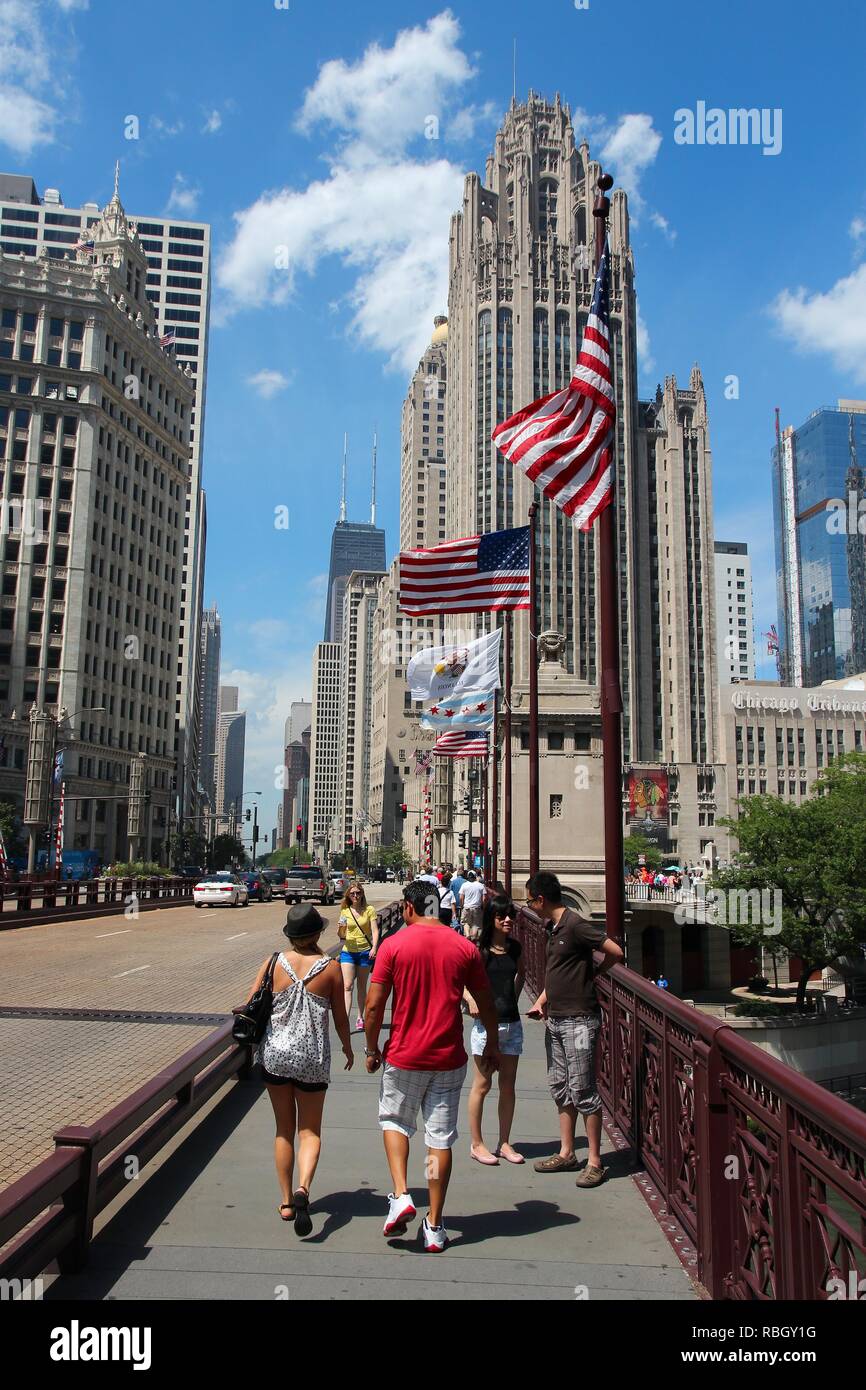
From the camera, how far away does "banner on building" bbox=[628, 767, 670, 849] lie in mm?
113188

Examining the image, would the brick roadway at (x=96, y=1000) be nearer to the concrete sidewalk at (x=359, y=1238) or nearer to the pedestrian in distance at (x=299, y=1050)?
the concrete sidewalk at (x=359, y=1238)

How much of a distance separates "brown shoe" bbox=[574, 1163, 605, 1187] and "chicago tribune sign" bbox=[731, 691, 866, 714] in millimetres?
117087

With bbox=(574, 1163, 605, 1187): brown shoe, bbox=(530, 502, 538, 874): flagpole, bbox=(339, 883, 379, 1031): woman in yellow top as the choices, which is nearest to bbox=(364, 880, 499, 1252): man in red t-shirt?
bbox=(574, 1163, 605, 1187): brown shoe

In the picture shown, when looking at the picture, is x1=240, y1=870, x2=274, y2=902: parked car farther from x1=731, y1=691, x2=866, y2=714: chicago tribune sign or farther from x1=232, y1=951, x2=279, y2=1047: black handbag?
x1=731, y1=691, x2=866, y2=714: chicago tribune sign

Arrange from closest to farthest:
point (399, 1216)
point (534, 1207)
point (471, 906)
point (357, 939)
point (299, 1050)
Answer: point (399, 1216) → point (299, 1050) → point (534, 1207) → point (357, 939) → point (471, 906)

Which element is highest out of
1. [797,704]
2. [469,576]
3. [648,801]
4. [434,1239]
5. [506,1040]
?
[797,704]

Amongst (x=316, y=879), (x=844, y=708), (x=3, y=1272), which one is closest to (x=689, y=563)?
(x=844, y=708)

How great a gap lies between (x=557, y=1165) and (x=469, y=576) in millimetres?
14614

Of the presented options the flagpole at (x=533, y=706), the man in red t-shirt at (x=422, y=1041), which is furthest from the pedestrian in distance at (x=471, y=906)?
the man in red t-shirt at (x=422, y=1041)

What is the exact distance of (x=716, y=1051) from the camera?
4.95 meters

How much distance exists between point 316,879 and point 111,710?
4653cm

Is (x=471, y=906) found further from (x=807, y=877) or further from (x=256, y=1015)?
(x=807, y=877)

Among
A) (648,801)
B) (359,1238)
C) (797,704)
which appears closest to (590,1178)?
(359,1238)

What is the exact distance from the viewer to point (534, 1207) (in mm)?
6207
